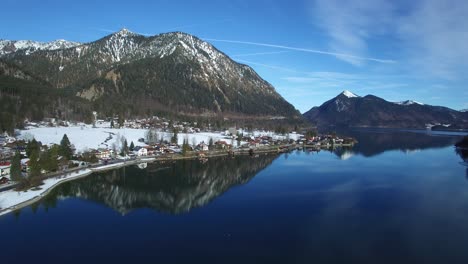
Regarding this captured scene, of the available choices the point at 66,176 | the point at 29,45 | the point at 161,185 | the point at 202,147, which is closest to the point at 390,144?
the point at 202,147

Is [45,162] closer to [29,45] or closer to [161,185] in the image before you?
[161,185]

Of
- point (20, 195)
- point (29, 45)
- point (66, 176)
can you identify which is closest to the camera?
point (20, 195)

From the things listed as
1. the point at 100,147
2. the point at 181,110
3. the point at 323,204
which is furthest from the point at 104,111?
the point at 323,204

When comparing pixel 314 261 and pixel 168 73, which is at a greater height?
pixel 168 73

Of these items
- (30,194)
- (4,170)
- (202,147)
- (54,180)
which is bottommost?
(30,194)

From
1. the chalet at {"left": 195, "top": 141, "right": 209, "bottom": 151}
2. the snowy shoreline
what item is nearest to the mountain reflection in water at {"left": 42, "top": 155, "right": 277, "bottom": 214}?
the snowy shoreline

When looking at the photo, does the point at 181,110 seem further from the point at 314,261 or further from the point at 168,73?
the point at 314,261

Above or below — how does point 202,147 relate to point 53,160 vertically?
below

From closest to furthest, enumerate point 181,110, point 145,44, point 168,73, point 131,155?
1. point 131,155
2. point 181,110
3. point 168,73
4. point 145,44
